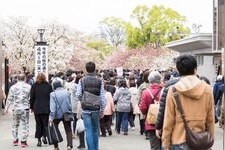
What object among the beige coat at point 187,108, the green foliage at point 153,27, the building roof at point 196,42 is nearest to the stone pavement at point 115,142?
the beige coat at point 187,108

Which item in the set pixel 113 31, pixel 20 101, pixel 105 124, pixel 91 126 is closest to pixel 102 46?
pixel 113 31

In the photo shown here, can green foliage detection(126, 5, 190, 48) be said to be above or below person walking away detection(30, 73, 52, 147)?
above

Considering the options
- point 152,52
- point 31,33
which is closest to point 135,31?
point 152,52

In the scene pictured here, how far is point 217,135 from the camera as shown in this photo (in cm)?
1270

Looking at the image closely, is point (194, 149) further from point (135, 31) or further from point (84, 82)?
point (135, 31)

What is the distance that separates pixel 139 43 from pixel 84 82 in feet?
188

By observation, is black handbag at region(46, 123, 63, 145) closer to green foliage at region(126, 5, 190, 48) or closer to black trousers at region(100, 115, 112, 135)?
black trousers at region(100, 115, 112, 135)

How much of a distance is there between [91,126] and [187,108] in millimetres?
4129

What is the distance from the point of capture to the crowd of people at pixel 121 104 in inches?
188

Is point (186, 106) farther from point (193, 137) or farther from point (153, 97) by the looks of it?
point (153, 97)

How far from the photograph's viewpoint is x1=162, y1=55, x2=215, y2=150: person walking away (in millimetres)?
4707

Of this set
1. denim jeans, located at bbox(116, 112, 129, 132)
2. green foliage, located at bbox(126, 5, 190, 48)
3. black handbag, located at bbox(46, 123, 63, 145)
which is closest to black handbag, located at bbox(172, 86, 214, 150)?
black handbag, located at bbox(46, 123, 63, 145)

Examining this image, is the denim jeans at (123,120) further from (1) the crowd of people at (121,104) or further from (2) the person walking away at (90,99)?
(2) the person walking away at (90,99)

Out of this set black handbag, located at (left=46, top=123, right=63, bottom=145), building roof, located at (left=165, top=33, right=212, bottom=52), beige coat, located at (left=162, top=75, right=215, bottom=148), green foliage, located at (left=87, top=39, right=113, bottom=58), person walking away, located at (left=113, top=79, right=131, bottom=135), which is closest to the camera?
beige coat, located at (left=162, top=75, right=215, bottom=148)
